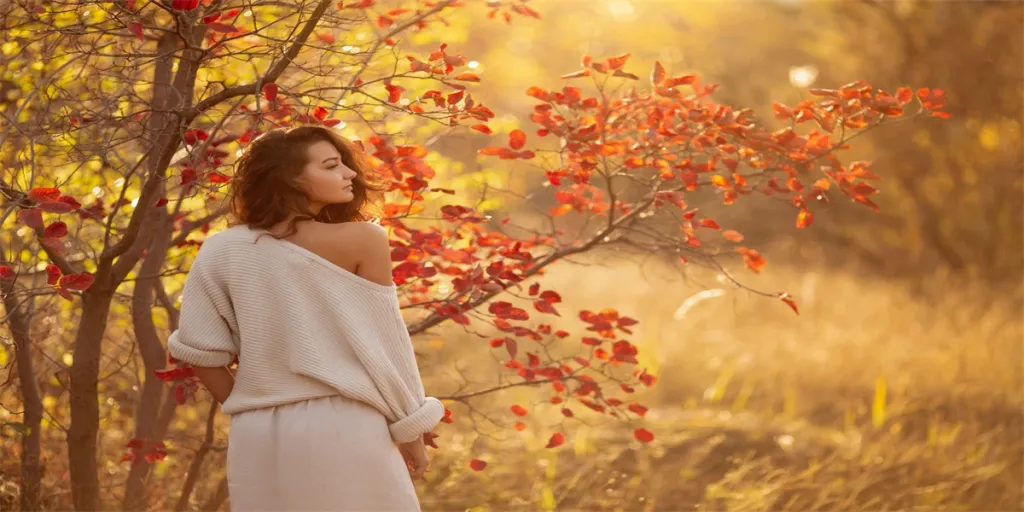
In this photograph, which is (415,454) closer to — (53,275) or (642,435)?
(53,275)

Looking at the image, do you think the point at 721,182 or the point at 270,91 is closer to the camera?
the point at 270,91

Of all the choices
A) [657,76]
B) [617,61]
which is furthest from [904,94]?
[617,61]

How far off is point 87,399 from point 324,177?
4.60ft

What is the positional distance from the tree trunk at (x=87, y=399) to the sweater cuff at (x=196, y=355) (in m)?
0.80

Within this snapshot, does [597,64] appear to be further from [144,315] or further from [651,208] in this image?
[144,315]

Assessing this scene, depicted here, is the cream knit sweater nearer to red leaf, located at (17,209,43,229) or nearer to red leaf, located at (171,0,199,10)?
red leaf, located at (17,209,43,229)

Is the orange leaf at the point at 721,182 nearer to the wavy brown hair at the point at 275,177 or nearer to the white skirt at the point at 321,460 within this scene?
the wavy brown hair at the point at 275,177

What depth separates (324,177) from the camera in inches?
87.7

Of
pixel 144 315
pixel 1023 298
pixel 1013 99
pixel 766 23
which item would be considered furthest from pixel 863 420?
pixel 766 23

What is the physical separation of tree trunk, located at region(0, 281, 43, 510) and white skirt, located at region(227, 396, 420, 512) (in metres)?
1.21

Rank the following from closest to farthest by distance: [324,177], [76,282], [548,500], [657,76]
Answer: [324,177] < [76,282] < [657,76] < [548,500]

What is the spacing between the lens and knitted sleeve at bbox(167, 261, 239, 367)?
2209 millimetres

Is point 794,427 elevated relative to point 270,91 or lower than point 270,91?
lower

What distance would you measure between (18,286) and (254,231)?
161 cm
